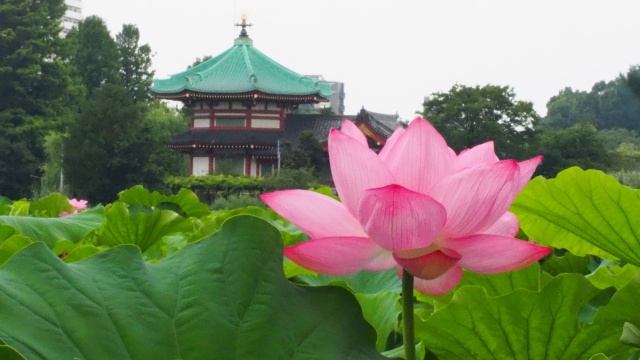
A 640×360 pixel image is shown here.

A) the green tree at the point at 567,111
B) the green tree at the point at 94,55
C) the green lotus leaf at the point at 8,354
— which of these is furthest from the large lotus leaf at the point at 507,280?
the green tree at the point at 567,111

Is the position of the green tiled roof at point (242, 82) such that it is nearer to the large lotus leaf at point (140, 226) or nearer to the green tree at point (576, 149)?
the green tree at point (576, 149)

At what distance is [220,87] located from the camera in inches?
535

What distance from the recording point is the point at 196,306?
0.28 metres

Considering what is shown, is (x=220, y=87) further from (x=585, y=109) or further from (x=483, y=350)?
(x=585, y=109)

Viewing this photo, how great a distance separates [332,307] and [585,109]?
30275 millimetres

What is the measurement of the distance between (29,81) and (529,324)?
17.0 meters

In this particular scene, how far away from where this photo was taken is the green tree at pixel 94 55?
19.8 metres

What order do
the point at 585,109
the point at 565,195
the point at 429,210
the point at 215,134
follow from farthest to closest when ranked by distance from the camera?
the point at 585,109 → the point at 215,134 → the point at 565,195 → the point at 429,210

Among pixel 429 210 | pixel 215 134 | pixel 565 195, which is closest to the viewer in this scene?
pixel 429 210

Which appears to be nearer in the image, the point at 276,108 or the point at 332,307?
the point at 332,307

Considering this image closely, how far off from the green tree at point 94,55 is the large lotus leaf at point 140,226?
19.4 metres

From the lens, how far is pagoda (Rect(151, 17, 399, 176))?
13484 mm

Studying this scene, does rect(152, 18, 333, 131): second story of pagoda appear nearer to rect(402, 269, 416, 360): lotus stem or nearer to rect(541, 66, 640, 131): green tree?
rect(402, 269, 416, 360): lotus stem

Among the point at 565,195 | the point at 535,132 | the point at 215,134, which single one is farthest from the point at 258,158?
the point at 565,195
